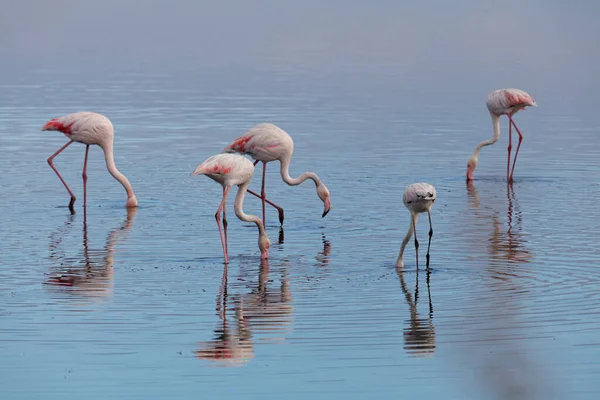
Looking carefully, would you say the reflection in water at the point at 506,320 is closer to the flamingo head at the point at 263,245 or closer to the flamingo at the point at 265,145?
the flamingo head at the point at 263,245

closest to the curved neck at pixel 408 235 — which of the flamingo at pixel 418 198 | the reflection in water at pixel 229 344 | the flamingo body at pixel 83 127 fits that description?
the flamingo at pixel 418 198

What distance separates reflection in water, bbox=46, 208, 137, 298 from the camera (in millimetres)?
9164

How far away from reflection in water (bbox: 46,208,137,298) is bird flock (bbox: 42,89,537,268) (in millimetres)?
969

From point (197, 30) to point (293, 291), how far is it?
49.9 meters

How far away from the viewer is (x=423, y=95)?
2602 cm

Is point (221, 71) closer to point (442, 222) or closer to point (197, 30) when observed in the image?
point (442, 222)

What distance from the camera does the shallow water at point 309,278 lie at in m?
6.74

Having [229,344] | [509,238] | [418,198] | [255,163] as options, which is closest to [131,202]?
[255,163]

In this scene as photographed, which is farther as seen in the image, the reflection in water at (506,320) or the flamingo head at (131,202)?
the flamingo head at (131,202)

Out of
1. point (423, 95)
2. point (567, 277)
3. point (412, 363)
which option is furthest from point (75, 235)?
point (423, 95)

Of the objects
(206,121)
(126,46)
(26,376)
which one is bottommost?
(26,376)

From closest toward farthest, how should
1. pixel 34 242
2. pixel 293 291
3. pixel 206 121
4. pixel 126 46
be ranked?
pixel 293 291, pixel 34 242, pixel 206 121, pixel 126 46

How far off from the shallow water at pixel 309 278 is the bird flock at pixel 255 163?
0.83 feet

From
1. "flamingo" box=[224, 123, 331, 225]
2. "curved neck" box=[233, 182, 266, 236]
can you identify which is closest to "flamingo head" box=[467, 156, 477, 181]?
"flamingo" box=[224, 123, 331, 225]
